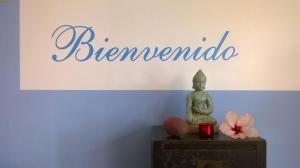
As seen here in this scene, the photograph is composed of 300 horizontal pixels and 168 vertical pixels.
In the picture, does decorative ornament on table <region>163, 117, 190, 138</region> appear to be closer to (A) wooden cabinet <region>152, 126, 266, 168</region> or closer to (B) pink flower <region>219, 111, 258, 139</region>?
(A) wooden cabinet <region>152, 126, 266, 168</region>

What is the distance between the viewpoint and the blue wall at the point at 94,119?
167 cm

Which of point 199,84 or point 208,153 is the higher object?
point 199,84

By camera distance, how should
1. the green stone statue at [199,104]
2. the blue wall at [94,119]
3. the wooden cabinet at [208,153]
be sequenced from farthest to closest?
the blue wall at [94,119]
the green stone statue at [199,104]
the wooden cabinet at [208,153]

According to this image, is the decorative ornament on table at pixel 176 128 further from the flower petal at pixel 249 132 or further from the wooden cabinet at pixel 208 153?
the flower petal at pixel 249 132

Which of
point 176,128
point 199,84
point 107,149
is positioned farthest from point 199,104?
point 107,149

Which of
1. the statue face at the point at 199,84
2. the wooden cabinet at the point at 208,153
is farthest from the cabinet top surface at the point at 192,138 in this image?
the statue face at the point at 199,84

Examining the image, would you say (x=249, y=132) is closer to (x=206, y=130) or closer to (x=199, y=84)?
(x=206, y=130)

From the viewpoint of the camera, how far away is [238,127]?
1361 mm

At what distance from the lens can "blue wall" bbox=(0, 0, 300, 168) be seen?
1.67m

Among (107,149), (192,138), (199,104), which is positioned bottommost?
(107,149)

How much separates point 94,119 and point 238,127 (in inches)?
27.5

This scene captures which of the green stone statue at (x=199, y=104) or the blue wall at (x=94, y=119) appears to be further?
the blue wall at (x=94, y=119)

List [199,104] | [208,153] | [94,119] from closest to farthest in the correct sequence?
1. [208,153]
2. [199,104]
3. [94,119]

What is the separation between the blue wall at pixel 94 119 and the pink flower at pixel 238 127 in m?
0.29
